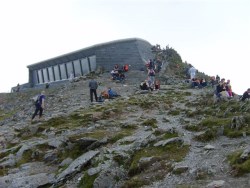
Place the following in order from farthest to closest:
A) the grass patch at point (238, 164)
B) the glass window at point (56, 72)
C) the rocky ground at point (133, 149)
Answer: the glass window at point (56, 72), the rocky ground at point (133, 149), the grass patch at point (238, 164)

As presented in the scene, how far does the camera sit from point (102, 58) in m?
53.8

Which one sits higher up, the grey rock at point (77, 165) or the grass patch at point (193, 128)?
the grass patch at point (193, 128)

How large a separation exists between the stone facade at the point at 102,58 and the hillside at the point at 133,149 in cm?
2518

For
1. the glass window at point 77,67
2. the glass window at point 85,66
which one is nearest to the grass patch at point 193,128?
the glass window at point 85,66

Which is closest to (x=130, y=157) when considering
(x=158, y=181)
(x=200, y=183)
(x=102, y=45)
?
(x=158, y=181)

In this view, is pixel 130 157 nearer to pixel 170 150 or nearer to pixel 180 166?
pixel 170 150

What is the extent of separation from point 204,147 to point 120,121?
9.43 m

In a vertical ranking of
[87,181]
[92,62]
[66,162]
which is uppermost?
[92,62]

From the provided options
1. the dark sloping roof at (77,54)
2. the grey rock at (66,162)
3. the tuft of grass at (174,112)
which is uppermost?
the dark sloping roof at (77,54)

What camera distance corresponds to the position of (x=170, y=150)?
15.8 metres

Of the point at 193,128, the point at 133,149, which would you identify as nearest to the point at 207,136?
the point at 193,128

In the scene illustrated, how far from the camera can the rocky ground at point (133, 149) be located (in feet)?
43.7

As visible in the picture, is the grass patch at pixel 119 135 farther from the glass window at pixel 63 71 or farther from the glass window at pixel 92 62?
the glass window at pixel 63 71

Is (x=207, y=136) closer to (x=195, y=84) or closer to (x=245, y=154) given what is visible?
(x=245, y=154)
